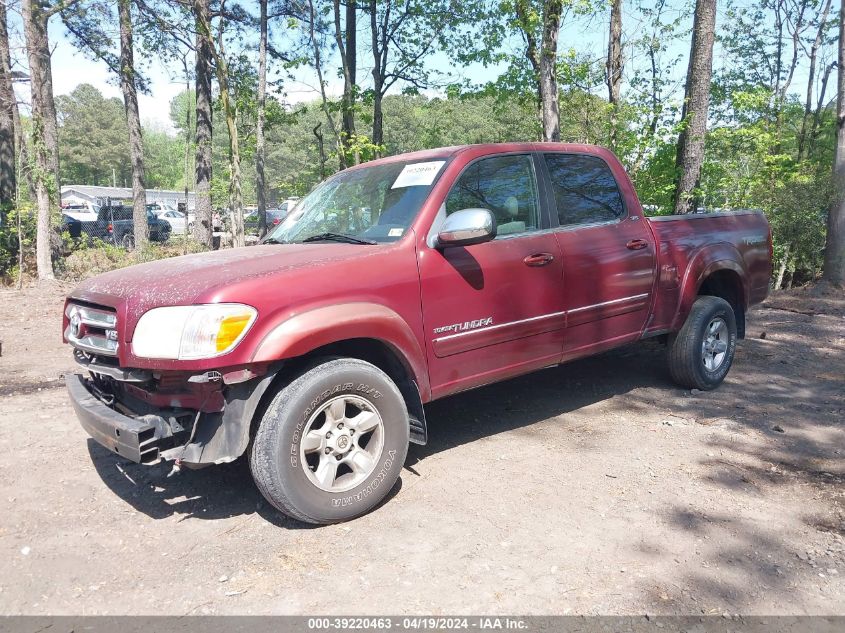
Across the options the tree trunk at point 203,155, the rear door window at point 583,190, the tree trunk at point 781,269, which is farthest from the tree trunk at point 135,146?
the rear door window at point 583,190

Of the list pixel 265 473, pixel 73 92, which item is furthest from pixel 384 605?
pixel 73 92

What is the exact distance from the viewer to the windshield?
153 inches

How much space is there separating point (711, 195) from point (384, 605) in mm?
10809

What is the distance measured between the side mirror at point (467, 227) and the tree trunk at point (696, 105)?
7.78 metres

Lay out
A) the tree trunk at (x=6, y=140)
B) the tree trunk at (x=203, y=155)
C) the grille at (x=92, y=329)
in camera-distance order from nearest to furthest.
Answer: the grille at (x=92, y=329) → the tree trunk at (x=6, y=140) → the tree trunk at (x=203, y=155)

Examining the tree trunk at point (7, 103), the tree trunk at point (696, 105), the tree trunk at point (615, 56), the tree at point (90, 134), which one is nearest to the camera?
the tree trunk at point (696, 105)

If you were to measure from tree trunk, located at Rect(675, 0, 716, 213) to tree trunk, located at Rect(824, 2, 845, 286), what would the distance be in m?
2.45

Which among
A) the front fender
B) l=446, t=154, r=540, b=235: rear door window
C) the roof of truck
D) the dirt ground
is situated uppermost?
the roof of truck

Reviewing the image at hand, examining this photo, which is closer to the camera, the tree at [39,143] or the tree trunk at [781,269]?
the tree at [39,143]

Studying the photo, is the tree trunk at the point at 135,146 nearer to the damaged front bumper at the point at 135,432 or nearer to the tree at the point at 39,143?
the tree at the point at 39,143

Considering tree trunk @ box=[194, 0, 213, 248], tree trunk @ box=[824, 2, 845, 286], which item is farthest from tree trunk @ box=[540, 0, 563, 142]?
tree trunk @ box=[194, 0, 213, 248]

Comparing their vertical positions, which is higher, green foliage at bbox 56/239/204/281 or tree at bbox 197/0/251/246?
tree at bbox 197/0/251/246

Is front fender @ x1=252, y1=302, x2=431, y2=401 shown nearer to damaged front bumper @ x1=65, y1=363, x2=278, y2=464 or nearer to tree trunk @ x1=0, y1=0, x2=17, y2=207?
damaged front bumper @ x1=65, y1=363, x2=278, y2=464

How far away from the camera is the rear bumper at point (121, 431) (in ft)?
9.77
